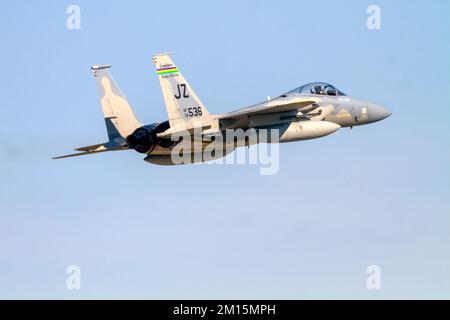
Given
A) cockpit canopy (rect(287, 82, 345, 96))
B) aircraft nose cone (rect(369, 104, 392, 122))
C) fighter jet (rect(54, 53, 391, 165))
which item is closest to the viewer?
fighter jet (rect(54, 53, 391, 165))

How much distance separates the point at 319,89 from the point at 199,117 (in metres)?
5.71

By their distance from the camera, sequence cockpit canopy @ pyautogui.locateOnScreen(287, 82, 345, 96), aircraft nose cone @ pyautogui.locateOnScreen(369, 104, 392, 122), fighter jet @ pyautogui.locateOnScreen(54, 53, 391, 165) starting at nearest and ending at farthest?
fighter jet @ pyautogui.locateOnScreen(54, 53, 391, 165) → cockpit canopy @ pyautogui.locateOnScreen(287, 82, 345, 96) → aircraft nose cone @ pyautogui.locateOnScreen(369, 104, 392, 122)

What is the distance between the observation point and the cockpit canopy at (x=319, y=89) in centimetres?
4228

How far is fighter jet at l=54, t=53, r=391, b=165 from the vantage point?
3881cm

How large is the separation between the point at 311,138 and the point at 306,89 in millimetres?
2253

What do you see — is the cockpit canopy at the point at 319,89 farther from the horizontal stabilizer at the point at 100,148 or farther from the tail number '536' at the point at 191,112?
the horizontal stabilizer at the point at 100,148

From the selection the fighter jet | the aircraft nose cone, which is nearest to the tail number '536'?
the fighter jet

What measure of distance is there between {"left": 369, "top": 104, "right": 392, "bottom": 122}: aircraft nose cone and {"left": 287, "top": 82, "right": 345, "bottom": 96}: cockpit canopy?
4.45 ft

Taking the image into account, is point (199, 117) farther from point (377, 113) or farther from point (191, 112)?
point (377, 113)

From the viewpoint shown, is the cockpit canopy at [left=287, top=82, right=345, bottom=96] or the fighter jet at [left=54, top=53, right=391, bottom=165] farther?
the cockpit canopy at [left=287, top=82, right=345, bottom=96]

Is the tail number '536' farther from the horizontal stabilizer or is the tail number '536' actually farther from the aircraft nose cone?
the aircraft nose cone
